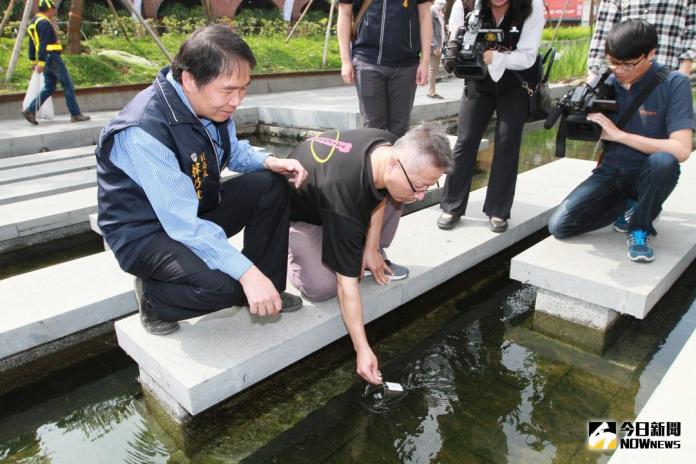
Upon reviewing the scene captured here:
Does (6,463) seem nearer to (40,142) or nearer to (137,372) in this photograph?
(137,372)

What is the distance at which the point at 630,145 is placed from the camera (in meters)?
2.83

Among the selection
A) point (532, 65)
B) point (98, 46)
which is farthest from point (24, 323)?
point (98, 46)

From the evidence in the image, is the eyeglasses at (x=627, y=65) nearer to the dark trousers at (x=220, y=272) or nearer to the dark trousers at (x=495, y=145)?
the dark trousers at (x=495, y=145)

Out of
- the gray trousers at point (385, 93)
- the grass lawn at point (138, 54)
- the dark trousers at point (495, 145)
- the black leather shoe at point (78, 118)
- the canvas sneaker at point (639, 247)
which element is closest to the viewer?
the canvas sneaker at point (639, 247)

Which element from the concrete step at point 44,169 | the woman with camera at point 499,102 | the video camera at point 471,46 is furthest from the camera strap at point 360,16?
the concrete step at point 44,169

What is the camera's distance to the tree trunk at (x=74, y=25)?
8.97 metres

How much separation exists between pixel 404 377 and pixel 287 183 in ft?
3.32

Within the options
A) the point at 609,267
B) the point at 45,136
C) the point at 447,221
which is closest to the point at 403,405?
the point at 609,267

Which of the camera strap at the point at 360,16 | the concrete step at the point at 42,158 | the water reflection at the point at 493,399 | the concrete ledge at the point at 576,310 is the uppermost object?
the camera strap at the point at 360,16

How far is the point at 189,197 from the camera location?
1895 mm

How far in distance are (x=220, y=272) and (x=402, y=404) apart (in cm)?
93

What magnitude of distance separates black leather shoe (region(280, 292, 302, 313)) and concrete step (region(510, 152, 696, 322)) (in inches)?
47.3

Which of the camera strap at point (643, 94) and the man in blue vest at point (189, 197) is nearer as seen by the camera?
the man in blue vest at point (189, 197)

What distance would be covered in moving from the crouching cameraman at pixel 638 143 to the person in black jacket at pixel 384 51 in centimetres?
119
